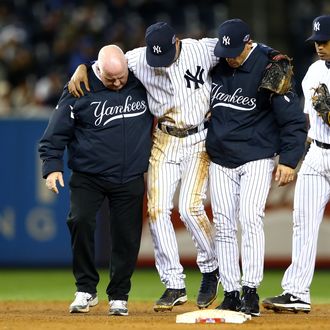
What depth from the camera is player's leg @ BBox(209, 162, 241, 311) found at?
26.7ft

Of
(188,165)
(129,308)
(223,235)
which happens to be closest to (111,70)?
(188,165)

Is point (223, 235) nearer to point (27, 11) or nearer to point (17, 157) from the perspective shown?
point (17, 157)

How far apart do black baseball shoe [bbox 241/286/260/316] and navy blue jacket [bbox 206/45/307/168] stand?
0.92 meters

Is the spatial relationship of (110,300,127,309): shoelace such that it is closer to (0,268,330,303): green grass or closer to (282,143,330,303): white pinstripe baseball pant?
(282,143,330,303): white pinstripe baseball pant

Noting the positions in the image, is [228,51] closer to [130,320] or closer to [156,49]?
[156,49]

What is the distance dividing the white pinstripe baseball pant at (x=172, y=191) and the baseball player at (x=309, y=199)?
27.9 inches

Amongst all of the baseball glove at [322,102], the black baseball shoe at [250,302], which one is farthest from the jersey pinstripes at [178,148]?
the baseball glove at [322,102]

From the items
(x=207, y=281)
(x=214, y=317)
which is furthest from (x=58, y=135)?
(x=214, y=317)

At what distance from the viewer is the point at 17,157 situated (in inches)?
535

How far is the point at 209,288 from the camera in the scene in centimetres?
846

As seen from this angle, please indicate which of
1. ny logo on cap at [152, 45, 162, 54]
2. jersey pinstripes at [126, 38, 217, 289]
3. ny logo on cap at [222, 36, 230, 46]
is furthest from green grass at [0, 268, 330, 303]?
ny logo on cap at [222, 36, 230, 46]

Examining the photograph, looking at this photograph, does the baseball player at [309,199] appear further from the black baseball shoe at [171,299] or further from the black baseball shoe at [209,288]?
the black baseball shoe at [171,299]

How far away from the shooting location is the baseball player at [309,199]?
826 cm

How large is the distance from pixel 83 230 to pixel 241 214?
1214 millimetres
